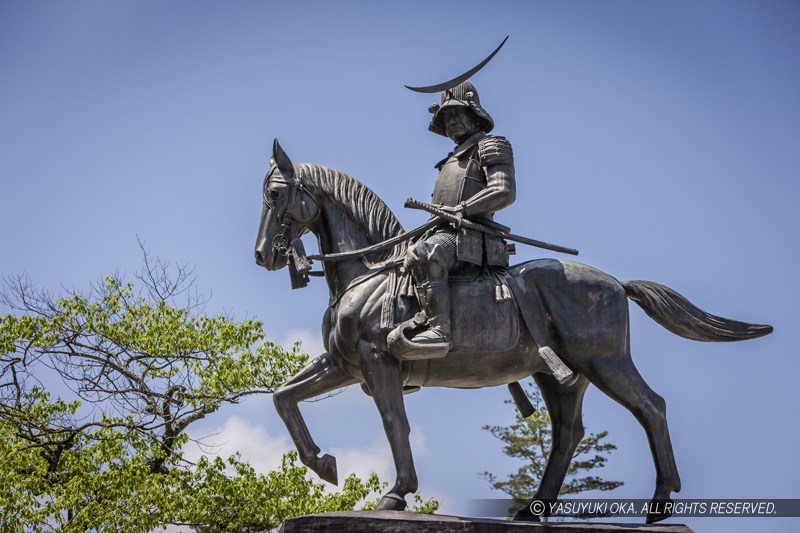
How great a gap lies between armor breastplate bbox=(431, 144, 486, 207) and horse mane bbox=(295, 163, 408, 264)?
0.47 meters

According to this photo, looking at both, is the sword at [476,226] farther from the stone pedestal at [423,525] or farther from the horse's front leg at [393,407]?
the stone pedestal at [423,525]

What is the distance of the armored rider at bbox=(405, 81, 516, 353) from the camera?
7.94 metres

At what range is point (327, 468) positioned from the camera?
8000 mm

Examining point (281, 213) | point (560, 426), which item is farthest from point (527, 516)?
point (281, 213)

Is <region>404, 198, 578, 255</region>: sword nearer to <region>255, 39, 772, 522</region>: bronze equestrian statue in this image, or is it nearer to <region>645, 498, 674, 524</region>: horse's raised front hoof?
<region>255, 39, 772, 522</region>: bronze equestrian statue

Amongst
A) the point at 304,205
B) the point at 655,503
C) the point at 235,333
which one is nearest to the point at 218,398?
the point at 235,333

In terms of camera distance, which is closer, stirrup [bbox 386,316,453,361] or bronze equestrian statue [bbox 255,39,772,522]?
stirrup [bbox 386,316,453,361]

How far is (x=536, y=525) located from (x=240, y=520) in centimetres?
980

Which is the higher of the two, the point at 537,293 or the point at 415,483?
the point at 537,293

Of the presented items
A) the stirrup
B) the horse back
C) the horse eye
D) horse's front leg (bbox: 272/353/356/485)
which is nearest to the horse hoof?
horse's front leg (bbox: 272/353/356/485)

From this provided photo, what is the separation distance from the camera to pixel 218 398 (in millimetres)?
17000

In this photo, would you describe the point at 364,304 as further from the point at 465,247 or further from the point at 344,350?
the point at 465,247

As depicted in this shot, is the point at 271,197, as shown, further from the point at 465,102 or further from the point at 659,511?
the point at 659,511

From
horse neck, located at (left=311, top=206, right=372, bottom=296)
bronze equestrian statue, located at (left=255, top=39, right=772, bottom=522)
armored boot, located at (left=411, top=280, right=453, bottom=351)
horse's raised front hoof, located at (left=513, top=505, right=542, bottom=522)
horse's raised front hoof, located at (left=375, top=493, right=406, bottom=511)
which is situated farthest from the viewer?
horse neck, located at (left=311, top=206, right=372, bottom=296)
